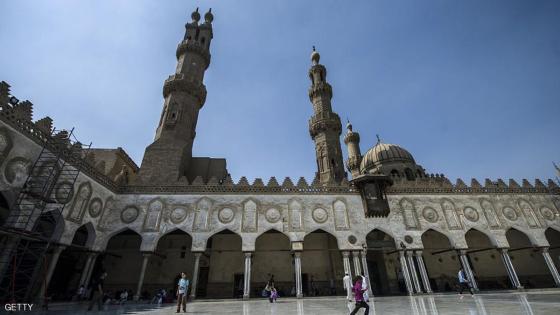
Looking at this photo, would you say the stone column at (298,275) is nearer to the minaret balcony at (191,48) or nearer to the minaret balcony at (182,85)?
the minaret balcony at (182,85)

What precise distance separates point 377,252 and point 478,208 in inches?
319

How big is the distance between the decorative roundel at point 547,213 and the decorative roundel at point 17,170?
106 ft

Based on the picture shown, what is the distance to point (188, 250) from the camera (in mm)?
19094

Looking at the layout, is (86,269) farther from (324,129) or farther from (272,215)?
(324,129)

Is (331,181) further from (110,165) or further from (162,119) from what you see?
(110,165)

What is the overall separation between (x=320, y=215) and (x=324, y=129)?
1148cm

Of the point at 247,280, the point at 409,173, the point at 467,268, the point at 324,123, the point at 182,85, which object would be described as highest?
the point at 182,85

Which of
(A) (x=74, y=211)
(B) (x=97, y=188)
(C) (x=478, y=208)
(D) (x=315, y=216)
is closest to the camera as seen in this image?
(A) (x=74, y=211)

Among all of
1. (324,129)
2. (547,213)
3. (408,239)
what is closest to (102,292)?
(408,239)

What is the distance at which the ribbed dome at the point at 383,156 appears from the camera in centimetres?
3167

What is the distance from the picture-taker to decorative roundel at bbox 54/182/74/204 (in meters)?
12.9

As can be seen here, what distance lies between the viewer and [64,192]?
13.3m

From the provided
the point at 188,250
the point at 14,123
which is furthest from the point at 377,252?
the point at 14,123

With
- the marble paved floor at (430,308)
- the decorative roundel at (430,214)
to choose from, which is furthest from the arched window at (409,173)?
the marble paved floor at (430,308)
